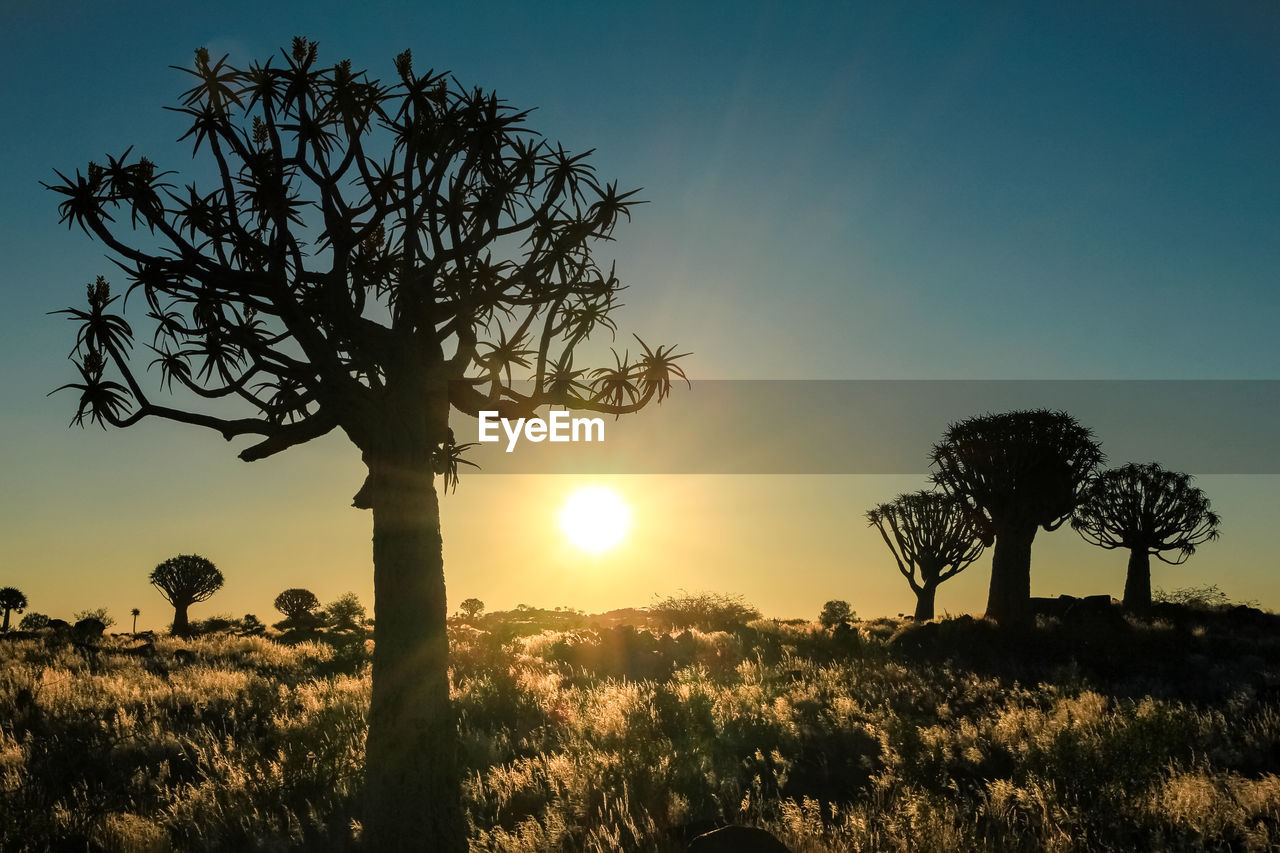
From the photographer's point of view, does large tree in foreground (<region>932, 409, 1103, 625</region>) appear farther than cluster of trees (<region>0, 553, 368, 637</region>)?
No

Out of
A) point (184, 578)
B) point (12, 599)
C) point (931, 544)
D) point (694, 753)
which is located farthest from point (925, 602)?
point (12, 599)

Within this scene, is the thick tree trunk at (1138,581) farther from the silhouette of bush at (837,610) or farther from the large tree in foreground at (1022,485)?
the silhouette of bush at (837,610)

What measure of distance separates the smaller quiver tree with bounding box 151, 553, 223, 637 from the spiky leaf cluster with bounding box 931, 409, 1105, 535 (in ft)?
158

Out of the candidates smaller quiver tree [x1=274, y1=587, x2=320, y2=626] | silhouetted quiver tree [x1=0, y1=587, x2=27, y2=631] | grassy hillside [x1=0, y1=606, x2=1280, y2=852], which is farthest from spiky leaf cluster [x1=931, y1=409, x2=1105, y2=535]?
silhouetted quiver tree [x1=0, y1=587, x2=27, y2=631]

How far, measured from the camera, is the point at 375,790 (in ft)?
28.3

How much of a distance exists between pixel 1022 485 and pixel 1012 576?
3.48 m

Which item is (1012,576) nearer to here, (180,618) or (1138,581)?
(1138,581)

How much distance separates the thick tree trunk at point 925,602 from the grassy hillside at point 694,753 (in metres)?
18.0

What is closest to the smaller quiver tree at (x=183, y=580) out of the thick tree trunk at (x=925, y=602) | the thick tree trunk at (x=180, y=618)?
the thick tree trunk at (x=180, y=618)

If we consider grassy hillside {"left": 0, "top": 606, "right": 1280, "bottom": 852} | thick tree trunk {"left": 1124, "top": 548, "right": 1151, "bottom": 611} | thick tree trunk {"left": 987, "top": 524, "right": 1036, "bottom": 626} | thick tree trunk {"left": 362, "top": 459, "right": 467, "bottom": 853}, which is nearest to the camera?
grassy hillside {"left": 0, "top": 606, "right": 1280, "bottom": 852}

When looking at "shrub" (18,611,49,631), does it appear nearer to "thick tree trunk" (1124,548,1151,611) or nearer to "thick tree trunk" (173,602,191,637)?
"thick tree trunk" (173,602,191,637)

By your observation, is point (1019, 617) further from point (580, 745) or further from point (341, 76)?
point (341, 76)

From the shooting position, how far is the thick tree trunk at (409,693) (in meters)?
8.52

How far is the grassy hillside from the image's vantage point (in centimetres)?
820
